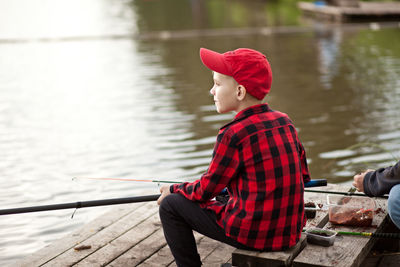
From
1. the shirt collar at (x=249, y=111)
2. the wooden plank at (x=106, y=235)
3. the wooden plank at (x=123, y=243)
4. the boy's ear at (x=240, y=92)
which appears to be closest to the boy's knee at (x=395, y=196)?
the shirt collar at (x=249, y=111)

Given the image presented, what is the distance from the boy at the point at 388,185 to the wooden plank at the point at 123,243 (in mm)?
1485

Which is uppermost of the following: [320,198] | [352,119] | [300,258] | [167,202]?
[167,202]

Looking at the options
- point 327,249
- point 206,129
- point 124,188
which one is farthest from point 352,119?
point 327,249

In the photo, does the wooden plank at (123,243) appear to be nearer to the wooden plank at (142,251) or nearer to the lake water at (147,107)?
the wooden plank at (142,251)

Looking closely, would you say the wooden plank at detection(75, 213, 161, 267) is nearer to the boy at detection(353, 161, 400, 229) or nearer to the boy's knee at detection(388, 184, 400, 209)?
the boy at detection(353, 161, 400, 229)

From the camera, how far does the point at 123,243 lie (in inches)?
152

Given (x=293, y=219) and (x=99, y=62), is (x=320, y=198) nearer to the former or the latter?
(x=293, y=219)

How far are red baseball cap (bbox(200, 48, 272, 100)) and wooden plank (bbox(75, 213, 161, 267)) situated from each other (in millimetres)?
1445

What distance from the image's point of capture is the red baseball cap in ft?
9.13

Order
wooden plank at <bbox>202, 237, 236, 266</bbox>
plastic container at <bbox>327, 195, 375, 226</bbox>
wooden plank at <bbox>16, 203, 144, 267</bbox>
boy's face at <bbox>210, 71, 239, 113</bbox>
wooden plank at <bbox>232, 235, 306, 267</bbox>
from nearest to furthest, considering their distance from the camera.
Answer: wooden plank at <bbox>232, 235, 306, 267</bbox>, boy's face at <bbox>210, 71, 239, 113</bbox>, plastic container at <bbox>327, 195, 375, 226</bbox>, wooden plank at <bbox>202, 237, 236, 266</bbox>, wooden plank at <bbox>16, 203, 144, 267</bbox>

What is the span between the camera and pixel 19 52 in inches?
665

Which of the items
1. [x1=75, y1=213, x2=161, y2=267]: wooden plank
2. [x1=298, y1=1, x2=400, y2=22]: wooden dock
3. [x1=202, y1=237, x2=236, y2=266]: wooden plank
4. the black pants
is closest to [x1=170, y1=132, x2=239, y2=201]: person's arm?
the black pants

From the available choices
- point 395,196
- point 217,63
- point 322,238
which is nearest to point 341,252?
point 322,238

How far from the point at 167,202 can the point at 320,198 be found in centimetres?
165
